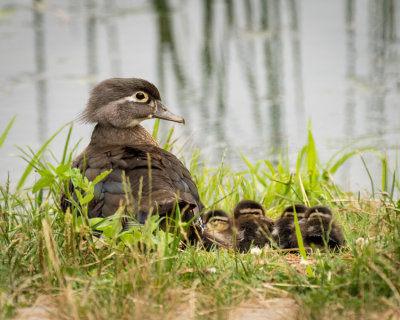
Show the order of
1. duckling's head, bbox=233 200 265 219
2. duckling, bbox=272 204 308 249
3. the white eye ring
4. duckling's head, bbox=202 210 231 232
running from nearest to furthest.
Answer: duckling, bbox=272 204 308 249 → duckling's head, bbox=233 200 265 219 → duckling's head, bbox=202 210 231 232 → the white eye ring

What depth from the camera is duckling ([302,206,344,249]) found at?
15.3 feet

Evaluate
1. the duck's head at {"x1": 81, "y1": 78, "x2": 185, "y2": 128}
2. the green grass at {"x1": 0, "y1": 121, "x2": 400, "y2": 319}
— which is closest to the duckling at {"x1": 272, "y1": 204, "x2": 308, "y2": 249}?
the green grass at {"x1": 0, "y1": 121, "x2": 400, "y2": 319}

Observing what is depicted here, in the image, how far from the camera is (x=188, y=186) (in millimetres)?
4789

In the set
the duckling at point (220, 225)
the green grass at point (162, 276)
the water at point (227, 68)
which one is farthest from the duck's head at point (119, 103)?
the water at point (227, 68)

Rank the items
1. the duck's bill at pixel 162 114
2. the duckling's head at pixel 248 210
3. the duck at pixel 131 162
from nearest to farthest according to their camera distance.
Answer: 1. the duck at pixel 131 162
2. the duckling's head at pixel 248 210
3. the duck's bill at pixel 162 114

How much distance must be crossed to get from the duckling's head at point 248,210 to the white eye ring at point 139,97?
121 cm

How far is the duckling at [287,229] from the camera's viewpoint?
4.87 meters

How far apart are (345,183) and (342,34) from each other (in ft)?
17.9

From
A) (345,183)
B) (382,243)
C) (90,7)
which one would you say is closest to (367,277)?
(382,243)

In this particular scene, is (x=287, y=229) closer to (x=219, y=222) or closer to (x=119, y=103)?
(x=219, y=222)

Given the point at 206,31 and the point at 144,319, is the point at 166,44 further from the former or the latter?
the point at 144,319

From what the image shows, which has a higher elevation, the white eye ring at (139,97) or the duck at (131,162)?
the white eye ring at (139,97)

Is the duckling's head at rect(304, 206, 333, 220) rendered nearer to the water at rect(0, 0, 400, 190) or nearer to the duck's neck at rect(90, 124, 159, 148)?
the duck's neck at rect(90, 124, 159, 148)

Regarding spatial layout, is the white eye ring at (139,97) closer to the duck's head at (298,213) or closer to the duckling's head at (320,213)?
the duck's head at (298,213)
